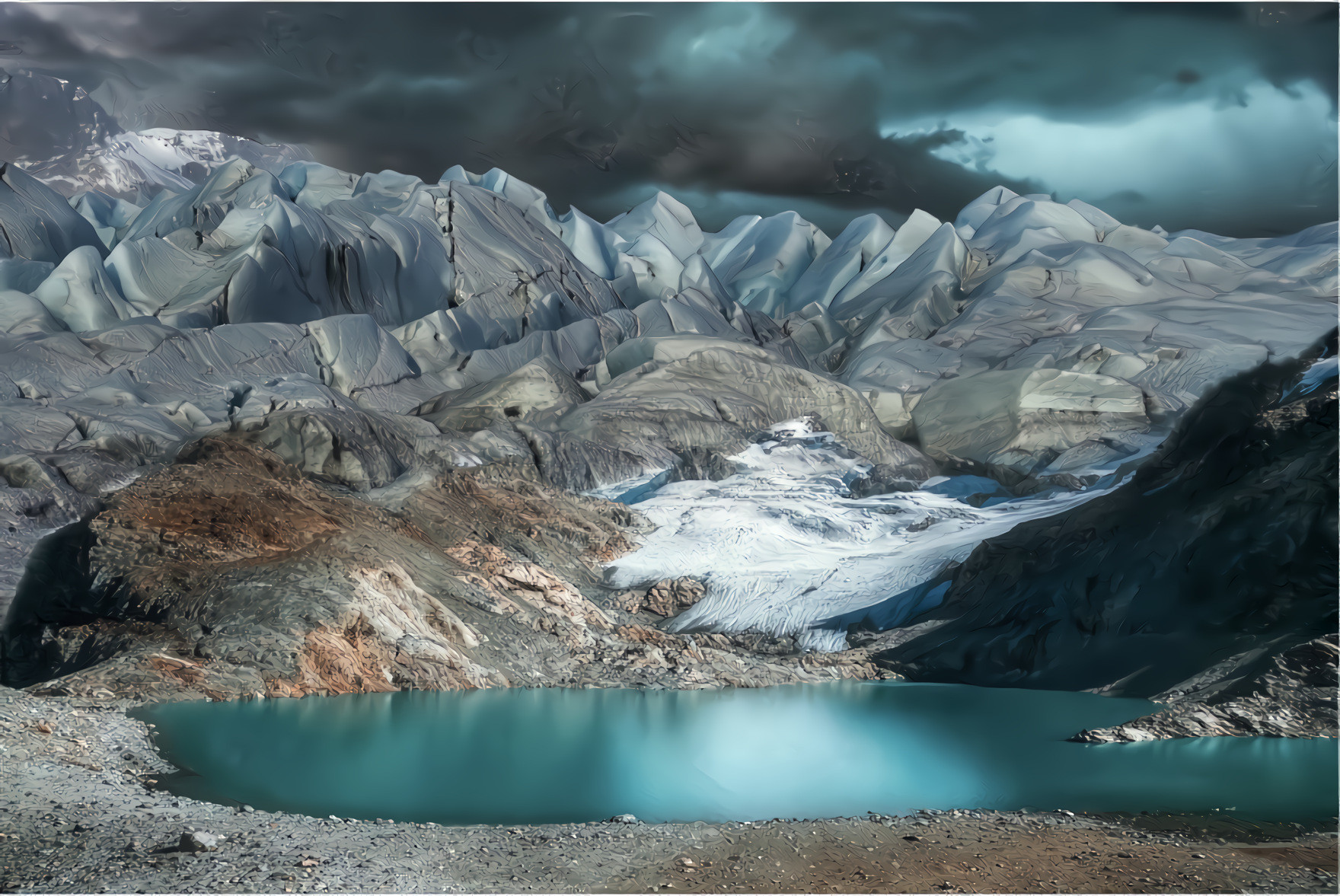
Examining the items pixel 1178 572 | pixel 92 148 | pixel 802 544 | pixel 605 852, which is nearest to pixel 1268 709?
pixel 1178 572

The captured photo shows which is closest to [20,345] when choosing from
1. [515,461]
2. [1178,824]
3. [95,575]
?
[515,461]

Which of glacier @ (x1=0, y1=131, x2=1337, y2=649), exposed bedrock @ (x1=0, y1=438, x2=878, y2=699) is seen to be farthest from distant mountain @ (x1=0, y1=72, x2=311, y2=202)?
exposed bedrock @ (x1=0, y1=438, x2=878, y2=699)

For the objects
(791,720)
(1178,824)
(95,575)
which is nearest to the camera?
(1178,824)

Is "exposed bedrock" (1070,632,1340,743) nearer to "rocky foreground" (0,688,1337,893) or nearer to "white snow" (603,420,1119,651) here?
"rocky foreground" (0,688,1337,893)

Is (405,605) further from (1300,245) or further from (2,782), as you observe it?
(1300,245)

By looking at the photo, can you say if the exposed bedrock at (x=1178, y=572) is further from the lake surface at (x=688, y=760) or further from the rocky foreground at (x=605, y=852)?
the rocky foreground at (x=605, y=852)

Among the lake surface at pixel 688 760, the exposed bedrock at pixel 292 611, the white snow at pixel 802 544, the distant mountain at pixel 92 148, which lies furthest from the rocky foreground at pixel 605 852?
the distant mountain at pixel 92 148
